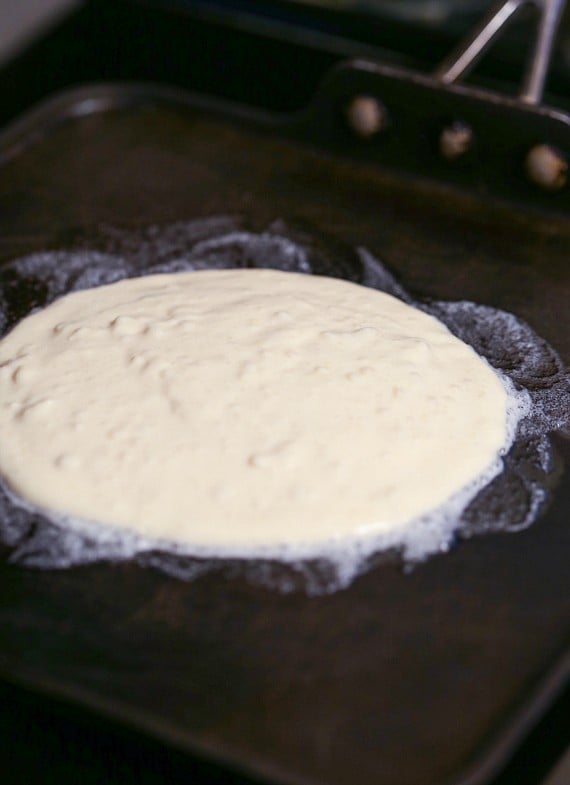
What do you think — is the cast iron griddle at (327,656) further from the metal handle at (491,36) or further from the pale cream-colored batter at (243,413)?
the metal handle at (491,36)

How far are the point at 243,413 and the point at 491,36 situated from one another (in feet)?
2.48

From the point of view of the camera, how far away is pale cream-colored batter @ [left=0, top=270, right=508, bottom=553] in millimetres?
1113

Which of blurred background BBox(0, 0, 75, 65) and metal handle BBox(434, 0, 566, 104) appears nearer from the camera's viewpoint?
metal handle BBox(434, 0, 566, 104)

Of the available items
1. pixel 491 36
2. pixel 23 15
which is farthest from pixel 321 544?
pixel 23 15

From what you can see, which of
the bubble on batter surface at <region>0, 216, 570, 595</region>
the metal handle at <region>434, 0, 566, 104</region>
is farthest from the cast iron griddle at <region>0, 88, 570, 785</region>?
the metal handle at <region>434, 0, 566, 104</region>

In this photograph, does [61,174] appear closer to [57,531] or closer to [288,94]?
[288,94]

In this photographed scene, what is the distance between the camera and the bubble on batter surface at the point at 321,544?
1077mm

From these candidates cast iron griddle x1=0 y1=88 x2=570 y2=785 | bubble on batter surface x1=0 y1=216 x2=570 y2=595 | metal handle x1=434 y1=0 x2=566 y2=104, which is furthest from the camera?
metal handle x1=434 y1=0 x2=566 y2=104

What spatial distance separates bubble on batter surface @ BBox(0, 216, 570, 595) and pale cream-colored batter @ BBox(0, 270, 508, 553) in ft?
0.06

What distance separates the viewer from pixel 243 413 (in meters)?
1.20

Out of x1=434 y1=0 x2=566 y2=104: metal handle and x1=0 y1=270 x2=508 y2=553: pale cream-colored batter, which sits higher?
x1=434 y1=0 x2=566 y2=104: metal handle

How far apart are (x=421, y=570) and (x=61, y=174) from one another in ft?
3.10

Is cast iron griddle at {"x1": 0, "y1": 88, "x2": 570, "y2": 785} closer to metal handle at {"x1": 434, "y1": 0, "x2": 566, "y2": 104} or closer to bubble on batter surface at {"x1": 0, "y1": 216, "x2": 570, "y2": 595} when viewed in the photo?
Answer: bubble on batter surface at {"x1": 0, "y1": 216, "x2": 570, "y2": 595}

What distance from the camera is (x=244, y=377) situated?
1249 mm
